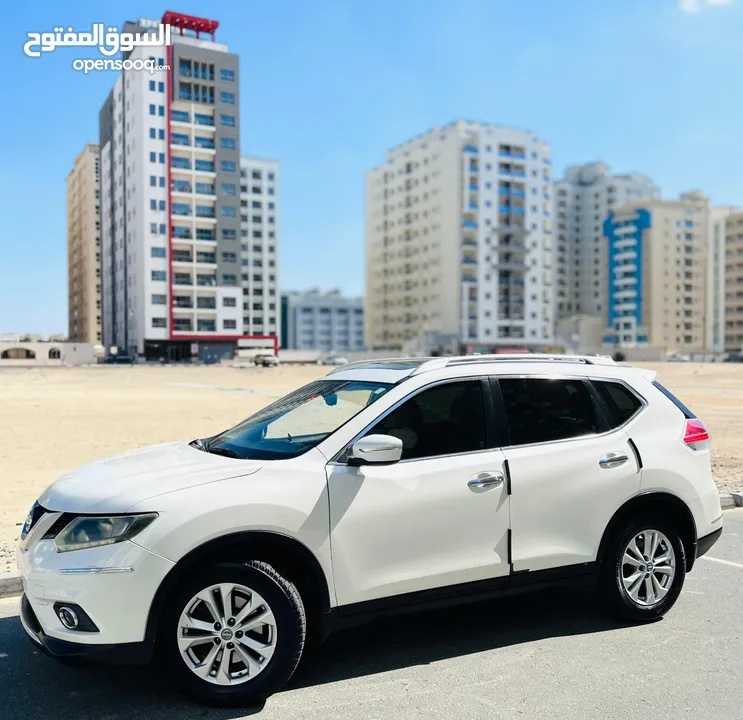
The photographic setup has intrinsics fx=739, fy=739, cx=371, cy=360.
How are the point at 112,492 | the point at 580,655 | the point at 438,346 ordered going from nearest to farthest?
the point at 112,492 < the point at 580,655 < the point at 438,346

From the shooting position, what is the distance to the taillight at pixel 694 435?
16.6 ft

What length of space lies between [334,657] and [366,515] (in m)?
1.08

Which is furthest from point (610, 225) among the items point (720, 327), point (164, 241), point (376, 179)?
point (164, 241)

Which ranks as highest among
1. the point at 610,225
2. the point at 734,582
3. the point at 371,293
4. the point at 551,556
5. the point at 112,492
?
the point at 610,225

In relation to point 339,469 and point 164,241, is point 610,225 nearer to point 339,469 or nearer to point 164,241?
point 164,241

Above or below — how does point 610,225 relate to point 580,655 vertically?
above

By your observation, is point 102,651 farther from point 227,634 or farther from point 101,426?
point 101,426

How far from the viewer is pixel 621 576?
473cm

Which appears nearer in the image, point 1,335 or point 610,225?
point 1,335

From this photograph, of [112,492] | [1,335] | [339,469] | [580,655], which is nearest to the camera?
[112,492]

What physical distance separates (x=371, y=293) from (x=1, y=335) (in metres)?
62.8

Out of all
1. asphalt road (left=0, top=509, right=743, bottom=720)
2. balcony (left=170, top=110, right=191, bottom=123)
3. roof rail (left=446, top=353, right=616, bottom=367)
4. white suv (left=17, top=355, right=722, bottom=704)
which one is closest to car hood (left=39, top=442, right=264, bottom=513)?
white suv (left=17, top=355, right=722, bottom=704)

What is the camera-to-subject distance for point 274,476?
148 inches

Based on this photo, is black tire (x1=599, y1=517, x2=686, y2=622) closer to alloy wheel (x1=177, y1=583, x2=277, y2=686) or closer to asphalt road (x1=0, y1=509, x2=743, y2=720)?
asphalt road (x1=0, y1=509, x2=743, y2=720)
